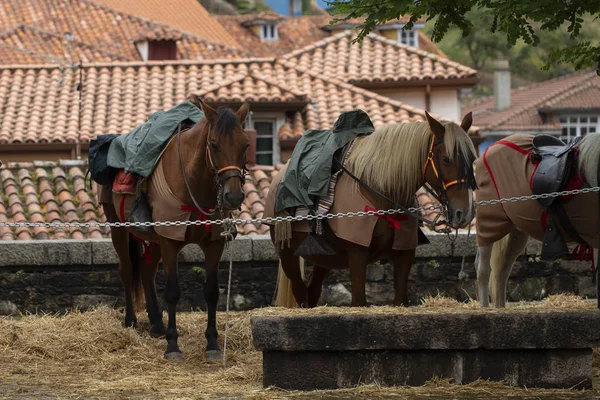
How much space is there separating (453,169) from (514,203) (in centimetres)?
144

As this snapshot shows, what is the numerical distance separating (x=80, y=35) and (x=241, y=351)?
118ft

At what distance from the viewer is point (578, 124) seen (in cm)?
6006

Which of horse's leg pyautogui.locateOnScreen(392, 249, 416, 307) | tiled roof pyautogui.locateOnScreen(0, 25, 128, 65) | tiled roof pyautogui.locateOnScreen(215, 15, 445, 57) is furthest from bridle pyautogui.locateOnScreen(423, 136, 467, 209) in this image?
tiled roof pyautogui.locateOnScreen(215, 15, 445, 57)

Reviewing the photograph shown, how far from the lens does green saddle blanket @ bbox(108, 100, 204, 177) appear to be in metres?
10.1

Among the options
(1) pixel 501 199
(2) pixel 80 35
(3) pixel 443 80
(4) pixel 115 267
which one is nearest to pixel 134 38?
(2) pixel 80 35

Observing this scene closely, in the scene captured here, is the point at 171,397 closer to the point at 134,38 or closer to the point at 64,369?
the point at 64,369

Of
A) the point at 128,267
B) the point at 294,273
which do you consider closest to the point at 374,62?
the point at 128,267

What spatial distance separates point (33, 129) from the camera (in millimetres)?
28906

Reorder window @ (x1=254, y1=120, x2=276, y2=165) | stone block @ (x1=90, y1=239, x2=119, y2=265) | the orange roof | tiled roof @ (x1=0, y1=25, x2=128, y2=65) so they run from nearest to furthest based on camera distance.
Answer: stone block @ (x1=90, y1=239, x2=119, y2=265) < window @ (x1=254, y1=120, x2=276, y2=165) < tiled roof @ (x1=0, y1=25, x2=128, y2=65) < the orange roof

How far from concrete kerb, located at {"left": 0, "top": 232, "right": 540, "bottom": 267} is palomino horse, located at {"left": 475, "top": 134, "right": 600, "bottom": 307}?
91 cm

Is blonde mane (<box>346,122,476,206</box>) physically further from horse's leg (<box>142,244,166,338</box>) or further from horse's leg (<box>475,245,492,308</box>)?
horse's leg (<box>142,244,166,338</box>)

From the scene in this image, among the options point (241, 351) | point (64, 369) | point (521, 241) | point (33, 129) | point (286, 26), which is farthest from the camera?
point (286, 26)

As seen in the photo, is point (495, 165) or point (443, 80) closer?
point (495, 165)

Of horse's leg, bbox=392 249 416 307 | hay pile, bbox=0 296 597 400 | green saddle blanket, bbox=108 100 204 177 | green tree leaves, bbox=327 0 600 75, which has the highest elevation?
green tree leaves, bbox=327 0 600 75
